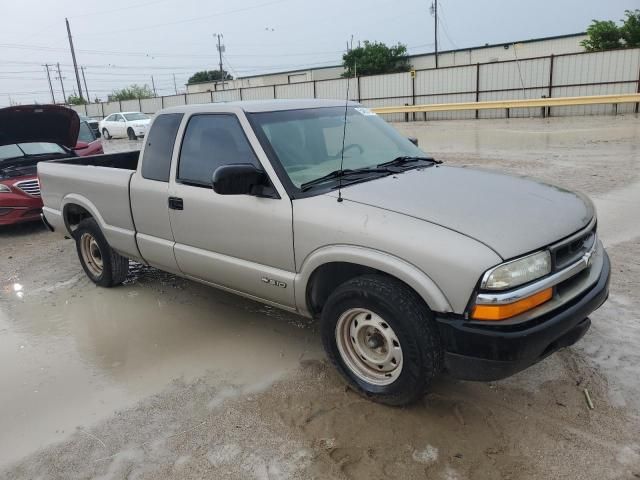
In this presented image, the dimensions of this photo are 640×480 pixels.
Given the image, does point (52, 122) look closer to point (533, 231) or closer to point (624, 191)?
point (533, 231)

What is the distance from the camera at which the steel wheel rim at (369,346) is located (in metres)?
3.10

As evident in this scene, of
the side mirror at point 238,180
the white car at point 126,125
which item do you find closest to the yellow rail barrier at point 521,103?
the white car at point 126,125

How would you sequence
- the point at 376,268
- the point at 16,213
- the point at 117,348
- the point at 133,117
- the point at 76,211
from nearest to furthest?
1. the point at 376,268
2. the point at 117,348
3. the point at 76,211
4. the point at 16,213
5. the point at 133,117

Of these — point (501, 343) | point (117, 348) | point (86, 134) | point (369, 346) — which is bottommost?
point (117, 348)

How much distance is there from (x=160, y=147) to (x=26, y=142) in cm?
509

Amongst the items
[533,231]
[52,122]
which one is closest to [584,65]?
[52,122]

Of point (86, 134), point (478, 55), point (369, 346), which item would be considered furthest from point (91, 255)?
point (478, 55)

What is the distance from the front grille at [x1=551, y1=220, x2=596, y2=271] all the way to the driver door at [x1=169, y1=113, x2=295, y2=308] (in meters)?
1.57

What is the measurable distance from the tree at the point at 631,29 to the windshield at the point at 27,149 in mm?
31133

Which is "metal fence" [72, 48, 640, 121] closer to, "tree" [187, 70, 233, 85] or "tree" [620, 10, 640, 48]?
"tree" [620, 10, 640, 48]

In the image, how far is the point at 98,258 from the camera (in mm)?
5766

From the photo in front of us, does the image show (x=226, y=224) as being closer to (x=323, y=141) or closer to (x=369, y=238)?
(x=323, y=141)

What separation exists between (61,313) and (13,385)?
1.36 metres

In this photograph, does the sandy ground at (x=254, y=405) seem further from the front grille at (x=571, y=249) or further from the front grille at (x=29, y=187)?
the front grille at (x=29, y=187)
